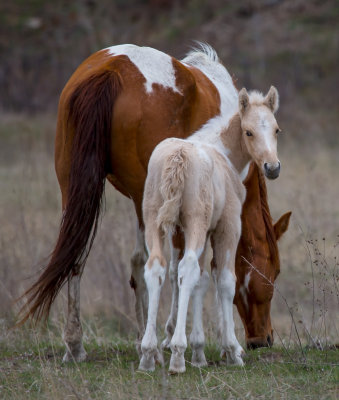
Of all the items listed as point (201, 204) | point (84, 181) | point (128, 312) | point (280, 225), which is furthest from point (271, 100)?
Answer: point (128, 312)

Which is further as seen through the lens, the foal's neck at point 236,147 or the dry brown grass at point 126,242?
the dry brown grass at point 126,242

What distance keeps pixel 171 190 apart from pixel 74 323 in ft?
4.86

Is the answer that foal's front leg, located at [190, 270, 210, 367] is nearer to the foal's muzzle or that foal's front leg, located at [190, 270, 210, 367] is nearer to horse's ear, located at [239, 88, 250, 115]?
the foal's muzzle

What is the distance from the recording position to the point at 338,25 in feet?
74.5

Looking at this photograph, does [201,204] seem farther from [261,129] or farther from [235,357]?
[235,357]

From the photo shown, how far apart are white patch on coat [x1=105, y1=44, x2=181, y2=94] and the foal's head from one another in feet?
2.00

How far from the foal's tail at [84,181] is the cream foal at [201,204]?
59 centimetres

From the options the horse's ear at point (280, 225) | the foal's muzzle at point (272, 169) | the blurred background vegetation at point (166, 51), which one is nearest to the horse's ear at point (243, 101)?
the foal's muzzle at point (272, 169)

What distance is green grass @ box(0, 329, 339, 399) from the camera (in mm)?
3861

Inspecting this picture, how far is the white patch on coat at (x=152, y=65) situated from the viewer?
5.00 meters

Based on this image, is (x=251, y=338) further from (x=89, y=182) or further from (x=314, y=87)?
(x=314, y=87)

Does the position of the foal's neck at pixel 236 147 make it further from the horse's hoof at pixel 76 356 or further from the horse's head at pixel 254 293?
the horse's hoof at pixel 76 356

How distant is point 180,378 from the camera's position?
13.4 feet

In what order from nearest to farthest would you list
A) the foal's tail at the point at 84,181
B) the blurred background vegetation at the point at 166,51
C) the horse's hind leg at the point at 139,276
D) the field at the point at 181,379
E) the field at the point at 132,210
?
the field at the point at 181,379
the field at the point at 132,210
the foal's tail at the point at 84,181
the horse's hind leg at the point at 139,276
the blurred background vegetation at the point at 166,51
